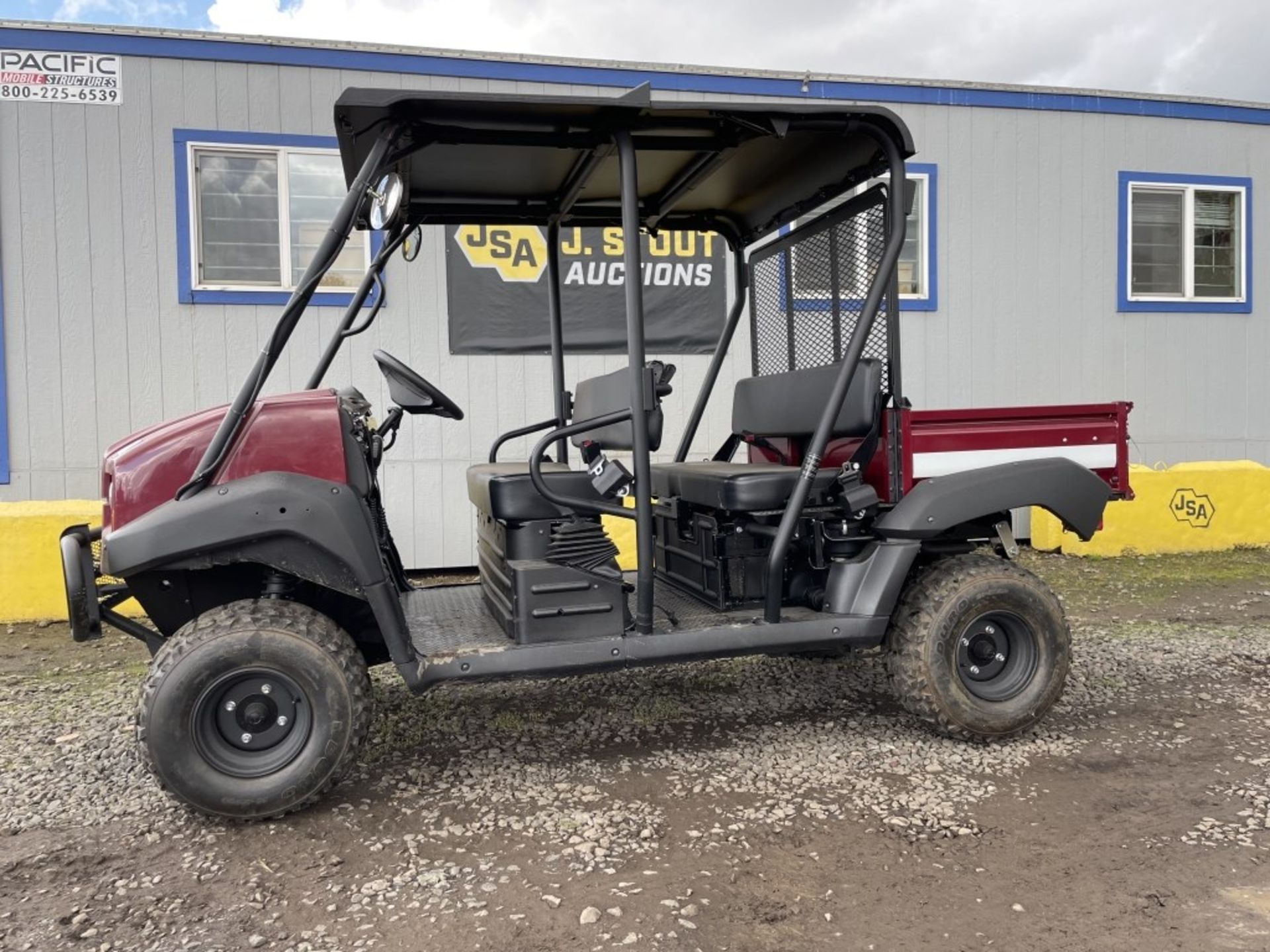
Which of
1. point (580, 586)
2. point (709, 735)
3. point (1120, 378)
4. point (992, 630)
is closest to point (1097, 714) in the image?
point (992, 630)

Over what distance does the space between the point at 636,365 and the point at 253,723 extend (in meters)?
1.64

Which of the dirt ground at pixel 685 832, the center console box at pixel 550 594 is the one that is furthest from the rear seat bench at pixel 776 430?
the dirt ground at pixel 685 832

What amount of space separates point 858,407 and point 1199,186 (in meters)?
6.44

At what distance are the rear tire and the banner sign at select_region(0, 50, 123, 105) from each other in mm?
5914

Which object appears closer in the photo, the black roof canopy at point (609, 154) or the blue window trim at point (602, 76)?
the black roof canopy at point (609, 154)

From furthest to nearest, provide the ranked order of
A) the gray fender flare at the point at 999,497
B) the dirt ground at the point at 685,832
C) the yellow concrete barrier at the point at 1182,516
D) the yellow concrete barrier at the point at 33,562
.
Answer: the yellow concrete barrier at the point at 1182,516 < the yellow concrete barrier at the point at 33,562 < the gray fender flare at the point at 999,497 < the dirt ground at the point at 685,832

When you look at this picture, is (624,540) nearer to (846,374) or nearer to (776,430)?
(776,430)

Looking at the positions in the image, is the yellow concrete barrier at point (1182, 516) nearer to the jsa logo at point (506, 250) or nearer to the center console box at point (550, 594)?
the jsa logo at point (506, 250)

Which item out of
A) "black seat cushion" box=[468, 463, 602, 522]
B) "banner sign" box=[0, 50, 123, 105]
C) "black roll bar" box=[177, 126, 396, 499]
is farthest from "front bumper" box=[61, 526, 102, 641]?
"banner sign" box=[0, 50, 123, 105]

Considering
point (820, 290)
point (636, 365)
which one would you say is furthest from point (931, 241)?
point (636, 365)

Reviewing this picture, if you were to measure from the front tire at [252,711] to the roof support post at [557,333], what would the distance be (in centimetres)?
175

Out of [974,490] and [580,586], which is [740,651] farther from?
[974,490]

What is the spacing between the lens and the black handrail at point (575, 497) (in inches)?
125

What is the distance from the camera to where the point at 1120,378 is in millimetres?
8039
